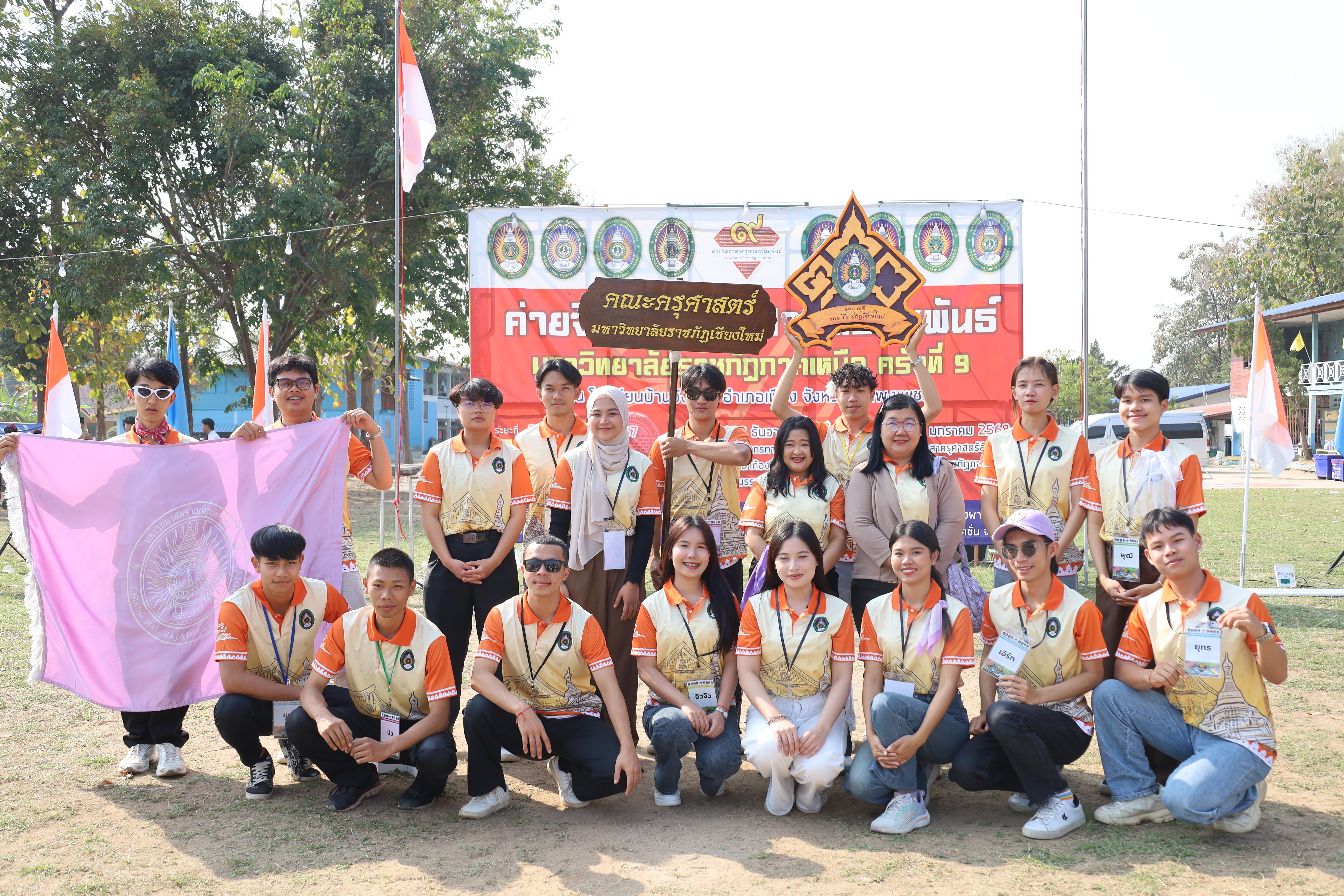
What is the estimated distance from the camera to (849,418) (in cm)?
489

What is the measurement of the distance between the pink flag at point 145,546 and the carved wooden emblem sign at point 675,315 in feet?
4.76

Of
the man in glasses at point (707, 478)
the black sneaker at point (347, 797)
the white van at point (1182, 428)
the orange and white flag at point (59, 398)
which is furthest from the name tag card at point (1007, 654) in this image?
the white van at point (1182, 428)

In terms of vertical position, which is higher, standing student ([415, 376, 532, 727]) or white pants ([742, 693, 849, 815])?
standing student ([415, 376, 532, 727])

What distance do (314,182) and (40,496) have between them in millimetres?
11795

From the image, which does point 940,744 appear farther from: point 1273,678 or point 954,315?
point 954,315

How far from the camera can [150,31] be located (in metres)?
15.4

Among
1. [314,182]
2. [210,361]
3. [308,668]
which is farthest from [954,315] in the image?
[210,361]

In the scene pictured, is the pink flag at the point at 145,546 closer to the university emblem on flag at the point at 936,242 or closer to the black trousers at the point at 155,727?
the black trousers at the point at 155,727

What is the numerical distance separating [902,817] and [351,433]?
3.20 m

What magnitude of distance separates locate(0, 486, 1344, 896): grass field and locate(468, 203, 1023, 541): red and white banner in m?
3.97

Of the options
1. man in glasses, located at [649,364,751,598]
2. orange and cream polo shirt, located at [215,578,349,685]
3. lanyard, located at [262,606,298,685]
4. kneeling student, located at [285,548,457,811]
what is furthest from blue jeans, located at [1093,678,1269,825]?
lanyard, located at [262,606,298,685]

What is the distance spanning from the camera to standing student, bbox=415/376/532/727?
450cm

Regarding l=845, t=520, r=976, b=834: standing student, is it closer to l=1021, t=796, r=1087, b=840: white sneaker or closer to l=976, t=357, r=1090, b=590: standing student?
l=1021, t=796, r=1087, b=840: white sneaker

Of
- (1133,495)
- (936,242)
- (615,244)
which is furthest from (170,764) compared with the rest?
(936,242)
